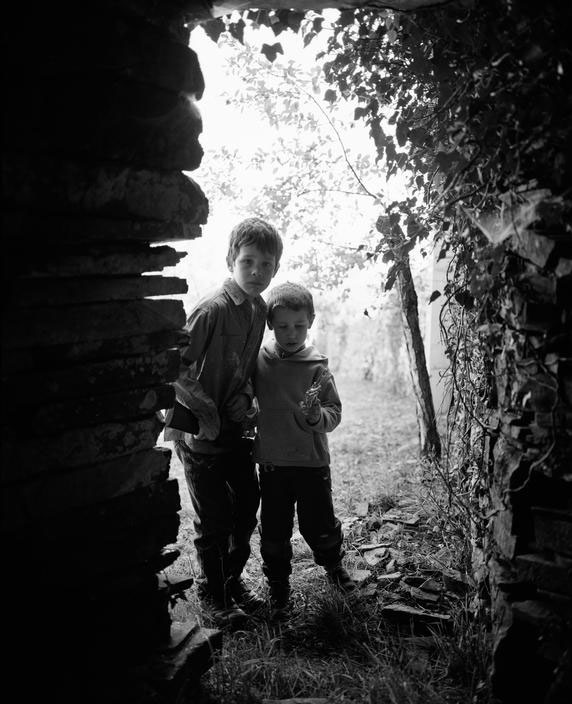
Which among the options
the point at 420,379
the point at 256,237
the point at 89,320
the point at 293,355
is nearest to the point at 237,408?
the point at 293,355

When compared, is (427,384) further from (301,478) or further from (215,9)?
(215,9)

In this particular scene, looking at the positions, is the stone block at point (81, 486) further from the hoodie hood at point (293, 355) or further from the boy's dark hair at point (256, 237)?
the boy's dark hair at point (256, 237)

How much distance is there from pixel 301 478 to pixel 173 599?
3.51 feet

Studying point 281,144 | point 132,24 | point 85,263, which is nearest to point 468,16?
point 132,24

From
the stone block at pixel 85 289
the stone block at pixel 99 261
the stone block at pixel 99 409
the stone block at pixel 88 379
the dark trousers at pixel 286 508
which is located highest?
the stone block at pixel 99 261

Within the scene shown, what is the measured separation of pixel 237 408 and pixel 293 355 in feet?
1.56

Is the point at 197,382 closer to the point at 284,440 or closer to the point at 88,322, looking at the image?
the point at 284,440

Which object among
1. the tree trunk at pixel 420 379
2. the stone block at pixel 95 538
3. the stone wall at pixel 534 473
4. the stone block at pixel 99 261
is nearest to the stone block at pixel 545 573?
the stone wall at pixel 534 473

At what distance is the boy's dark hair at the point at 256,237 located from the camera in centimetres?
314

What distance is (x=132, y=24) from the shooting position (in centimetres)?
196

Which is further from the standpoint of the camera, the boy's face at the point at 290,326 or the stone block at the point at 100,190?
the boy's face at the point at 290,326

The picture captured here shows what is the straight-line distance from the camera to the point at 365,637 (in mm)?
2971

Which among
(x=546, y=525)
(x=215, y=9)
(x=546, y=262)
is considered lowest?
(x=546, y=525)

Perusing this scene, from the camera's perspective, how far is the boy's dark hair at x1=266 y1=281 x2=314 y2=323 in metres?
3.26
